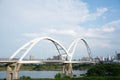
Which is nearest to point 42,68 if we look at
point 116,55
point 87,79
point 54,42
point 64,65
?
point 64,65

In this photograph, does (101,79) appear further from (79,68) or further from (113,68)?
(79,68)

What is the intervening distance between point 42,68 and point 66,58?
143 ft

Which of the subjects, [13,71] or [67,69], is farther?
[67,69]

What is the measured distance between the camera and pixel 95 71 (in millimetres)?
56688

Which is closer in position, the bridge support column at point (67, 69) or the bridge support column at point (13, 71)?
the bridge support column at point (13, 71)

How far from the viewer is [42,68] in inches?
4274

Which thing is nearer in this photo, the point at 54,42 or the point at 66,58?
the point at 54,42

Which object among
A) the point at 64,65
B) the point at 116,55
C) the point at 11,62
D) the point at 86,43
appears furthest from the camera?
the point at 116,55

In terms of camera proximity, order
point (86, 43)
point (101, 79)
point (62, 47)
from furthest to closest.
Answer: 1. point (86, 43)
2. point (62, 47)
3. point (101, 79)

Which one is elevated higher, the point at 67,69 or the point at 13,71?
the point at 13,71

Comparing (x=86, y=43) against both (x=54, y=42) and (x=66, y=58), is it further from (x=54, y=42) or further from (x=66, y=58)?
(x=54, y=42)

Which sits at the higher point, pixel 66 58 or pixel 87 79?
pixel 66 58

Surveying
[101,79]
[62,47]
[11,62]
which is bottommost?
[101,79]

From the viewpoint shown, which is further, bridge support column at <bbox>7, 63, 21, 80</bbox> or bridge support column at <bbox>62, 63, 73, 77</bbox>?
bridge support column at <bbox>62, 63, 73, 77</bbox>
